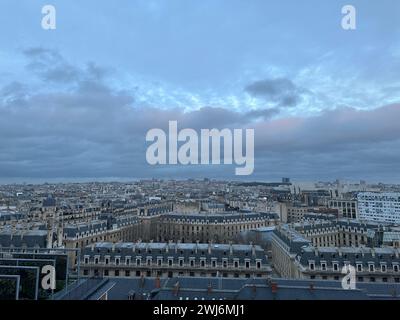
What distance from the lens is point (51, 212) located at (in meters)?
44.0

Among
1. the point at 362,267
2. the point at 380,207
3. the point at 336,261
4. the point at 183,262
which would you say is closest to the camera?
the point at 362,267

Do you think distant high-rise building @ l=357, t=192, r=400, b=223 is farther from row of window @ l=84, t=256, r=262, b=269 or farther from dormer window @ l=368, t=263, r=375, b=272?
row of window @ l=84, t=256, r=262, b=269

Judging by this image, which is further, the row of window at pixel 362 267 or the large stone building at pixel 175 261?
the large stone building at pixel 175 261

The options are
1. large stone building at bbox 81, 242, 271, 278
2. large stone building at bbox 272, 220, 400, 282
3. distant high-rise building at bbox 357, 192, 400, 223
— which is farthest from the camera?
distant high-rise building at bbox 357, 192, 400, 223

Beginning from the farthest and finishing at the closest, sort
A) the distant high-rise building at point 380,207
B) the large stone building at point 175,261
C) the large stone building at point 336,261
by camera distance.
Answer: the distant high-rise building at point 380,207 → the large stone building at point 175,261 → the large stone building at point 336,261

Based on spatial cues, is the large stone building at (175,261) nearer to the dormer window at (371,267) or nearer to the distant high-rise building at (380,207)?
the dormer window at (371,267)

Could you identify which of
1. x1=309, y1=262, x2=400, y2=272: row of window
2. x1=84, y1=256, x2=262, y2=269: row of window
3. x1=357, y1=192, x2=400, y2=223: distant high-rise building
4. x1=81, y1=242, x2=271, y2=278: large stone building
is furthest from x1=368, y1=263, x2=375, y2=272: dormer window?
x1=357, y1=192, x2=400, y2=223: distant high-rise building

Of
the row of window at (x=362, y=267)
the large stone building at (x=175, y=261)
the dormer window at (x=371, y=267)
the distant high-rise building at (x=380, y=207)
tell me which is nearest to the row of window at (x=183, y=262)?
the large stone building at (x=175, y=261)

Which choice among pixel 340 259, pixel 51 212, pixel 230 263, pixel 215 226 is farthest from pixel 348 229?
pixel 51 212

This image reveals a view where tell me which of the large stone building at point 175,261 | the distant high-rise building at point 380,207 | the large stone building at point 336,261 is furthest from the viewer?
the distant high-rise building at point 380,207

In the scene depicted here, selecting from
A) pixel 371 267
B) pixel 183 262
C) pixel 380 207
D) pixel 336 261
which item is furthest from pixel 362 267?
pixel 380 207

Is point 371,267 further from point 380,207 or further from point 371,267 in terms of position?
point 380,207
